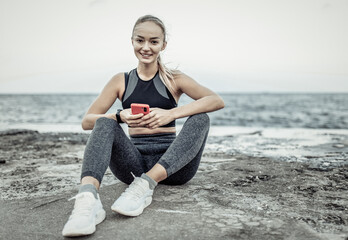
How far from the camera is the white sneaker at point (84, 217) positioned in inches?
67.6

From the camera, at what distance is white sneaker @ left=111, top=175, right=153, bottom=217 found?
1.98 meters

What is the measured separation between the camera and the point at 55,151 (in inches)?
187

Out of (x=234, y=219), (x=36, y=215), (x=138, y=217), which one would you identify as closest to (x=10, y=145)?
(x=36, y=215)

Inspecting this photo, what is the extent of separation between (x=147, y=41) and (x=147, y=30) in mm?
87

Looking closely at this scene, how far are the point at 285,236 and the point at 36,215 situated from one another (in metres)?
1.59

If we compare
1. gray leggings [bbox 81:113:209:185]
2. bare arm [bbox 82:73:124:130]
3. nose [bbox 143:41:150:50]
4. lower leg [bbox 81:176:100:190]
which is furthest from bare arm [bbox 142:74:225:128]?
lower leg [bbox 81:176:100:190]

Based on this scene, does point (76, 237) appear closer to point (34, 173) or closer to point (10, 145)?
point (34, 173)

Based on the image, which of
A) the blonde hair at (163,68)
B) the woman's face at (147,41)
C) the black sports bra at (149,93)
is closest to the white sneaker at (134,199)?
the black sports bra at (149,93)

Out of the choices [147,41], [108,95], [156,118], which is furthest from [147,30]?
[156,118]

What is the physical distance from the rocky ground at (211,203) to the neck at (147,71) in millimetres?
951

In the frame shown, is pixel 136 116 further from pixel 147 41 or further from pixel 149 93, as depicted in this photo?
pixel 147 41

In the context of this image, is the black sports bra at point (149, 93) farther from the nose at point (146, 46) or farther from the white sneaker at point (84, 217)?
the white sneaker at point (84, 217)

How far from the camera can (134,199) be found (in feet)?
6.70

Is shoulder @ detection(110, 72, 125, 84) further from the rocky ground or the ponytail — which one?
the rocky ground
